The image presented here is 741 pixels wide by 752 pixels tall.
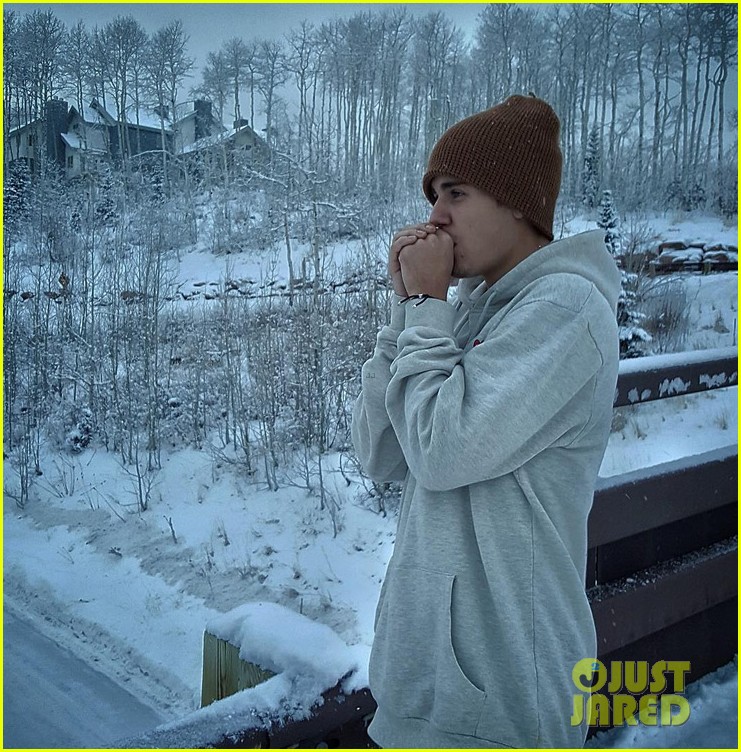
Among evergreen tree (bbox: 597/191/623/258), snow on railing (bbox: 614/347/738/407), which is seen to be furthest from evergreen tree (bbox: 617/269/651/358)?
snow on railing (bbox: 614/347/738/407)

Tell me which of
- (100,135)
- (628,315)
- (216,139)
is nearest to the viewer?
(628,315)

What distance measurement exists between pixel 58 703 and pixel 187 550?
1.94 metres

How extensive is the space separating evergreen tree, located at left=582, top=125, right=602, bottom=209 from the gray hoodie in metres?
16.2

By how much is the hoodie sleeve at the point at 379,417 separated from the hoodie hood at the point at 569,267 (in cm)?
17

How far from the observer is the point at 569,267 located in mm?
1107

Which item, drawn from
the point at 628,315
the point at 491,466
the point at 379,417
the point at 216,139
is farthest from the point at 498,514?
the point at 216,139

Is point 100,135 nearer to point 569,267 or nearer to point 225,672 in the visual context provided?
point 225,672

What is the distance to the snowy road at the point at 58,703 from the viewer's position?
321cm

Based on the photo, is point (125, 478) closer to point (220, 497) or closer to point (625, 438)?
point (220, 497)

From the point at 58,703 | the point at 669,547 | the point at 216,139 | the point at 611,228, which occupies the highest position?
the point at 216,139

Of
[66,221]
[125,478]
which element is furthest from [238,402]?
[66,221]

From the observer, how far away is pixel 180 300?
33.4 ft

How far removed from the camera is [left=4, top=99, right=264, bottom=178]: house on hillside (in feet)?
25.4

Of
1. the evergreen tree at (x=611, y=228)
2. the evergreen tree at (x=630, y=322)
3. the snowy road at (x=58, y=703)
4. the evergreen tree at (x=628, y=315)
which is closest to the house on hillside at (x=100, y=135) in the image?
the snowy road at (x=58, y=703)
